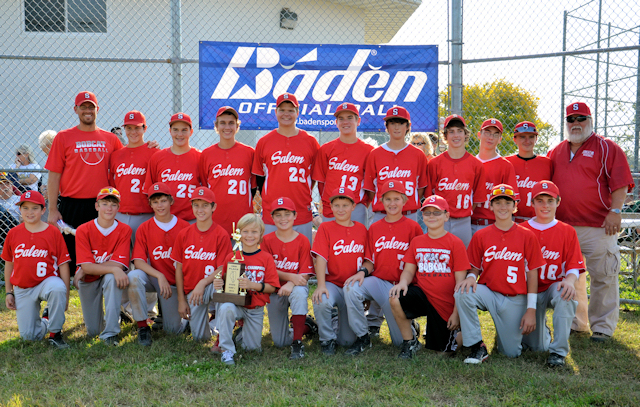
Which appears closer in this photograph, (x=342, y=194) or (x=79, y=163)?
(x=342, y=194)

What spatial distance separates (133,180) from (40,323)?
1.47 metres

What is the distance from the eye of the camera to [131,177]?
4770 millimetres

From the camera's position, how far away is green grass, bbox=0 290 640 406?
10.2ft

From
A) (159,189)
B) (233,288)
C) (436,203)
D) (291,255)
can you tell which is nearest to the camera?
(233,288)

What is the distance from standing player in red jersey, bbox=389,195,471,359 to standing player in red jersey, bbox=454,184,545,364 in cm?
13

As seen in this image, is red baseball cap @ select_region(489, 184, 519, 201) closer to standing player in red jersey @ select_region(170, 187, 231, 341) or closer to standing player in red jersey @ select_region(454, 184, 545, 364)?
standing player in red jersey @ select_region(454, 184, 545, 364)

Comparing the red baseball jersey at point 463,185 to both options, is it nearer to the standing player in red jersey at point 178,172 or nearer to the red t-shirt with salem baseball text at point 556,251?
the red t-shirt with salem baseball text at point 556,251

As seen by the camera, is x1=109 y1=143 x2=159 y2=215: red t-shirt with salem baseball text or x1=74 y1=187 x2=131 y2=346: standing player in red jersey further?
x1=109 y1=143 x2=159 y2=215: red t-shirt with salem baseball text

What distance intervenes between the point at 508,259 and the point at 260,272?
6.43 ft

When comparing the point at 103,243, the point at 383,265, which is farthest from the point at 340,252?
the point at 103,243

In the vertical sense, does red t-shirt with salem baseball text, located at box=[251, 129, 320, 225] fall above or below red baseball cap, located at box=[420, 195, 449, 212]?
above

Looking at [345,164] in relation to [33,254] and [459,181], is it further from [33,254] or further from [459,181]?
[33,254]

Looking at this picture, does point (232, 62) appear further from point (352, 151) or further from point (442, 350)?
point (442, 350)

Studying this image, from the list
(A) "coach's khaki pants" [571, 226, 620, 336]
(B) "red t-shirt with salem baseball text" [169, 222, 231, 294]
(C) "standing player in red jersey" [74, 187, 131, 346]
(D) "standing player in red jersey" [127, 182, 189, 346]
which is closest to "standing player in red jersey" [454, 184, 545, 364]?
(A) "coach's khaki pants" [571, 226, 620, 336]
